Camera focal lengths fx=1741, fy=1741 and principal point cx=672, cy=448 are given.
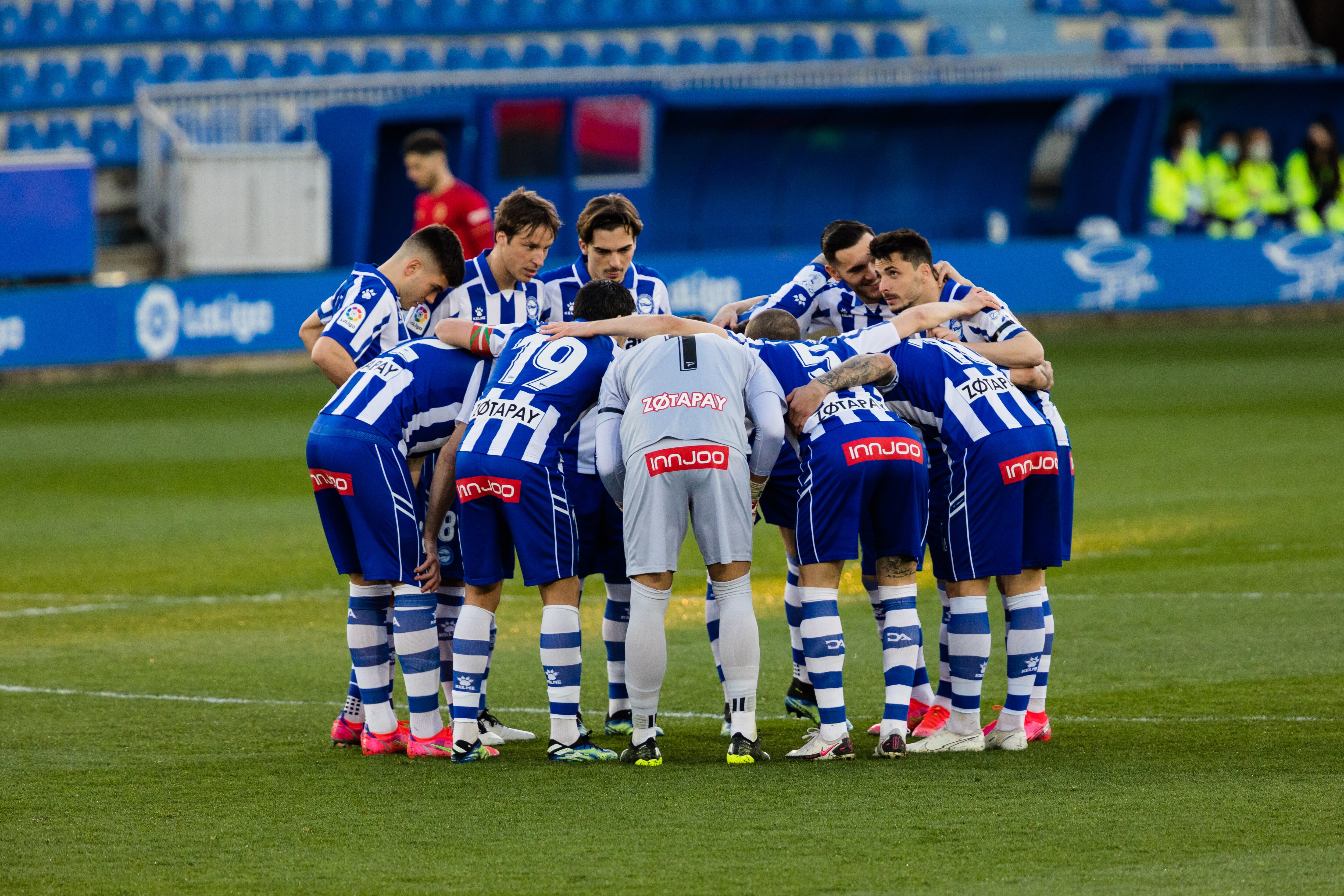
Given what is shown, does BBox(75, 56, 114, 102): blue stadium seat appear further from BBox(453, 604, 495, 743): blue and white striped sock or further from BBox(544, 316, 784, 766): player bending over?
BBox(544, 316, 784, 766): player bending over

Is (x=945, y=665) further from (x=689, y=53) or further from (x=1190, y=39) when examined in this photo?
(x=1190, y=39)

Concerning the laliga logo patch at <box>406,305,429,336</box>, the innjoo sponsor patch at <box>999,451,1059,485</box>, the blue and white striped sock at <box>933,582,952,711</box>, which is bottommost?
the blue and white striped sock at <box>933,582,952,711</box>

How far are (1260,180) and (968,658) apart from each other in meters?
22.9

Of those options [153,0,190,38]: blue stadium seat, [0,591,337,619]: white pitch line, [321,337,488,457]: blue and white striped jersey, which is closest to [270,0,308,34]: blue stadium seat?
[153,0,190,38]: blue stadium seat

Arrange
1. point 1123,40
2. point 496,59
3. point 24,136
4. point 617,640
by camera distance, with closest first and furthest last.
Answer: point 617,640 < point 24,136 < point 496,59 < point 1123,40

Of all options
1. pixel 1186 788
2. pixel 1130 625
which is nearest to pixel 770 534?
pixel 1130 625

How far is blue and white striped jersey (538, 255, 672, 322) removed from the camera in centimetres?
705

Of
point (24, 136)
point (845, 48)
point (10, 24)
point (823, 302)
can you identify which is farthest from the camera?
point (845, 48)

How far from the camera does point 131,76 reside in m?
24.6

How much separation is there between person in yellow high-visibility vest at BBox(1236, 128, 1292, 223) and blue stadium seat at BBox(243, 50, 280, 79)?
1485 cm

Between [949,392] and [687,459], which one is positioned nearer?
[687,459]

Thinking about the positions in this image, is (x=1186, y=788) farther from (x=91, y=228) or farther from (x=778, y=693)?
(x=91, y=228)

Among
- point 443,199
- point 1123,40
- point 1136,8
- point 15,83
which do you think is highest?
point 1136,8

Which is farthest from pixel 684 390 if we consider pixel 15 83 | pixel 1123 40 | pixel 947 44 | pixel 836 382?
pixel 1123 40
